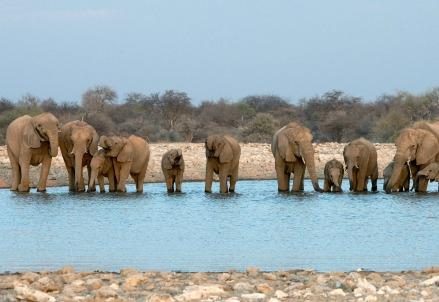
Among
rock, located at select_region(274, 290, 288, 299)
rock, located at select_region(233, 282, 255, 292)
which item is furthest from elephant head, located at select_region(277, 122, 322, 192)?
rock, located at select_region(274, 290, 288, 299)

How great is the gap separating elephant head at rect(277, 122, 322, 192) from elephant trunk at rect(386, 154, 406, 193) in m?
1.64

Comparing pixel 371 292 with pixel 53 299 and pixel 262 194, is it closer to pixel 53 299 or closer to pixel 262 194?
pixel 53 299

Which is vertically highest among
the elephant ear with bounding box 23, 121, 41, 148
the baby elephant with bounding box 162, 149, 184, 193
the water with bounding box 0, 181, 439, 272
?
the elephant ear with bounding box 23, 121, 41, 148

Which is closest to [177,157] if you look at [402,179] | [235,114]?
[402,179]

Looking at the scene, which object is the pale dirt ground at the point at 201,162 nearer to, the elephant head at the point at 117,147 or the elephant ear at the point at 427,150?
the elephant head at the point at 117,147

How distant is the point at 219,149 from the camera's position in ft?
90.9

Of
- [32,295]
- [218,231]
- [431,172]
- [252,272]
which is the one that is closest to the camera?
[32,295]

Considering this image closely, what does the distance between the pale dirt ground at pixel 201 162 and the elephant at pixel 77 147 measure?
349cm

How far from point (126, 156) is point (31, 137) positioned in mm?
2213

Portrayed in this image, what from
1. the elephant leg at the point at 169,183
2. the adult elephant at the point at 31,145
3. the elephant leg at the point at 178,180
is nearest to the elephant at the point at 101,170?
the adult elephant at the point at 31,145

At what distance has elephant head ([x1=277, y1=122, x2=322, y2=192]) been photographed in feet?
91.6

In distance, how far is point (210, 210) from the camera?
22.8 metres

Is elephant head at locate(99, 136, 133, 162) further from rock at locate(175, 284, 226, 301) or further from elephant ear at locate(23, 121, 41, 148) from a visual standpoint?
rock at locate(175, 284, 226, 301)

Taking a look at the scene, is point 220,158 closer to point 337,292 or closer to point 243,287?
point 243,287
